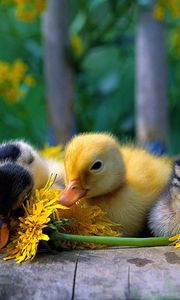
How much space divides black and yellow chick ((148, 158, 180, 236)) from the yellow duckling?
0.28ft

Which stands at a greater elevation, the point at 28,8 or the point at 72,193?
the point at 28,8

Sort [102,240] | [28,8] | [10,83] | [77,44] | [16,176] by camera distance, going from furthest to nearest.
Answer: [77,44]
[10,83]
[28,8]
[16,176]
[102,240]

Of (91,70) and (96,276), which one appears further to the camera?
(91,70)

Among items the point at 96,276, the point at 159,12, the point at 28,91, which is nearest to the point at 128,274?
the point at 96,276

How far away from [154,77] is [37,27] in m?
1.87

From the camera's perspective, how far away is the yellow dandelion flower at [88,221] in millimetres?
1789

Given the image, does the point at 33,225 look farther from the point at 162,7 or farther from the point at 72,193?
the point at 162,7

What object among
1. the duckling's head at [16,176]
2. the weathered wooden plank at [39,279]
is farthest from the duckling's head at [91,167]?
the weathered wooden plank at [39,279]

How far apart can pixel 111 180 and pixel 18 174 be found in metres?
0.30

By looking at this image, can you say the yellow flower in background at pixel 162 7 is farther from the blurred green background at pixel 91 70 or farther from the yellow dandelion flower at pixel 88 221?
the yellow dandelion flower at pixel 88 221

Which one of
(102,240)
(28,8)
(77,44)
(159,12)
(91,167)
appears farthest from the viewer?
(77,44)

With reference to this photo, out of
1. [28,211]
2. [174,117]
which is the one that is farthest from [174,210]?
[174,117]

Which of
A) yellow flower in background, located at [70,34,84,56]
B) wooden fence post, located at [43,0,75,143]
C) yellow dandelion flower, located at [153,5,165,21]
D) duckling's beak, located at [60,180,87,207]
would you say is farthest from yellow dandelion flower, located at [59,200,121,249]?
yellow flower in background, located at [70,34,84,56]

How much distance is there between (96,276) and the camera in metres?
1.49
